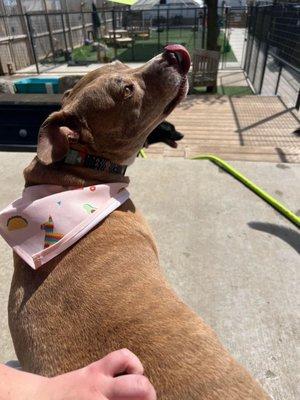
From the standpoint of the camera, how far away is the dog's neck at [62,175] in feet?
6.31

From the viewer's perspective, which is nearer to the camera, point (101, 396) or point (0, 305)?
point (101, 396)

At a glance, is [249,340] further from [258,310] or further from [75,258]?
[75,258]

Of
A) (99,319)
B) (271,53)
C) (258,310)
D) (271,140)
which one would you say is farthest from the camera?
(271,53)

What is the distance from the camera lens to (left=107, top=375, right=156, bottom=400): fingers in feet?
2.83

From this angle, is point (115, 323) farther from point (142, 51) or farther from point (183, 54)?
point (142, 51)

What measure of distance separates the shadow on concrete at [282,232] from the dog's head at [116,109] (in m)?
1.84

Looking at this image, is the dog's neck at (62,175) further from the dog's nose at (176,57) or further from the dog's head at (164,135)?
the dog's head at (164,135)

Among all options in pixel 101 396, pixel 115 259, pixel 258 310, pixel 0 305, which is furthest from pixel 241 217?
pixel 101 396

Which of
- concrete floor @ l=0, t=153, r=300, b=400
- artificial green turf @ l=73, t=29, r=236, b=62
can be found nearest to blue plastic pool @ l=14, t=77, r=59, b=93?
concrete floor @ l=0, t=153, r=300, b=400

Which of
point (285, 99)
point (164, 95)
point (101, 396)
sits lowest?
point (285, 99)

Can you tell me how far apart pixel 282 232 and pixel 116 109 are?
2316 mm

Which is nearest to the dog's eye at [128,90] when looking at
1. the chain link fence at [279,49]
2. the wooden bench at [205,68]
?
the chain link fence at [279,49]

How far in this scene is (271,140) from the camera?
6898mm

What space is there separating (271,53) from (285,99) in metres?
2.35
